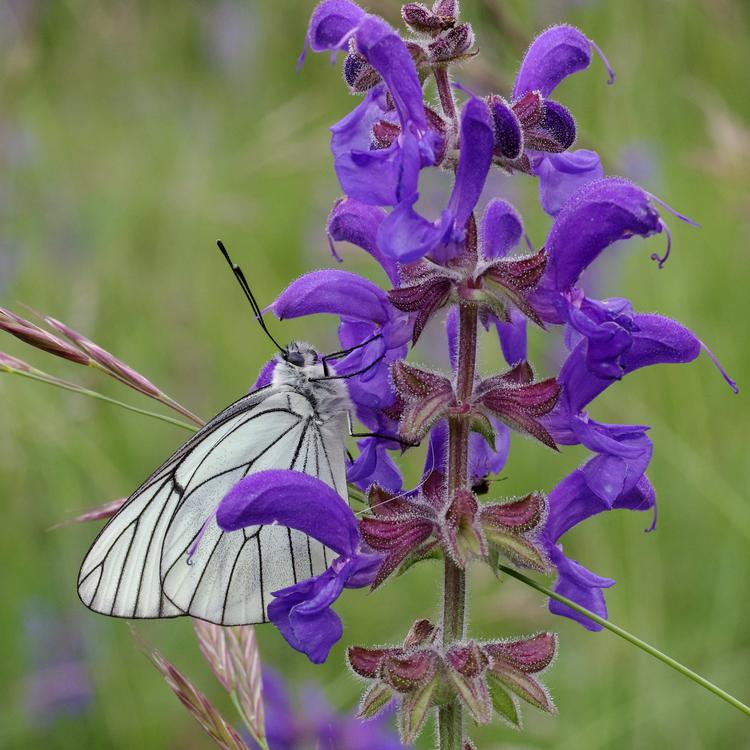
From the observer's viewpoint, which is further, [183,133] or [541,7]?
[183,133]

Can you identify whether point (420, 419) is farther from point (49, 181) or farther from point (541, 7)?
point (49, 181)

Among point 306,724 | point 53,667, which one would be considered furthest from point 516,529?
point 53,667

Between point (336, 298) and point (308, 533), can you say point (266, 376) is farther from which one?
point (308, 533)

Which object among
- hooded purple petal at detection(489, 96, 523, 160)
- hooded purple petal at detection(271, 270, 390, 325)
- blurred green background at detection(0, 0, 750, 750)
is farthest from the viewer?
blurred green background at detection(0, 0, 750, 750)

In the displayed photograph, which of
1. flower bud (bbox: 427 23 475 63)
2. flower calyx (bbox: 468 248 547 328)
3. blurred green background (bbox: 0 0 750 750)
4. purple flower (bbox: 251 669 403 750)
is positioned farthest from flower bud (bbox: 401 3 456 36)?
purple flower (bbox: 251 669 403 750)

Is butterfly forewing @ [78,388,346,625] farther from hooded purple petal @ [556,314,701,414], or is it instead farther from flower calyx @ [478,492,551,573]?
hooded purple petal @ [556,314,701,414]

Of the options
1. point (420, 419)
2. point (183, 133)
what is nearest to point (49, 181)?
point (183, 133)
